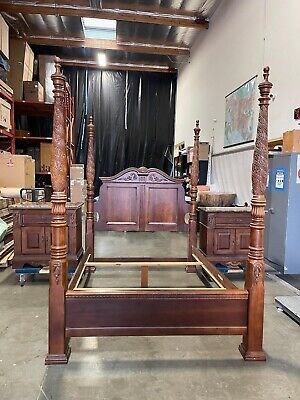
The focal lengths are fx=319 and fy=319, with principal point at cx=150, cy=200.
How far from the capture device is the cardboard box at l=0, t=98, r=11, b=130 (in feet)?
18.4

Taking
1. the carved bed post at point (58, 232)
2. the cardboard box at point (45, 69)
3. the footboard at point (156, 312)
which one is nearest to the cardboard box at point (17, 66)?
the cardboard box at point (45, 69)

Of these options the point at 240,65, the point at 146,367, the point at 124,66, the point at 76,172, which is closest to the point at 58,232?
the point at 146,367

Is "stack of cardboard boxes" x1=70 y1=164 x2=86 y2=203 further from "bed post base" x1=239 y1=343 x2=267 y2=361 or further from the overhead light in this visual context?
"bed post base" x1=239 y1=343 x2=267 y2=361

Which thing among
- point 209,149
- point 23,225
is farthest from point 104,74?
point 23,225

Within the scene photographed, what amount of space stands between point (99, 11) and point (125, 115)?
3670mm

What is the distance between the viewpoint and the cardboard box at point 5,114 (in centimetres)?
560

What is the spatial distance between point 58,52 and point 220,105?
5415 millimetres

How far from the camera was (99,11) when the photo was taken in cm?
623

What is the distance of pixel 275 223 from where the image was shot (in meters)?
3.57

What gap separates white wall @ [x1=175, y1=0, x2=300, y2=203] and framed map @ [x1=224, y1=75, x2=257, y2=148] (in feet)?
0.51

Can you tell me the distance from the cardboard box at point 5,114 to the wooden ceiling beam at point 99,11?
1962 millimetres

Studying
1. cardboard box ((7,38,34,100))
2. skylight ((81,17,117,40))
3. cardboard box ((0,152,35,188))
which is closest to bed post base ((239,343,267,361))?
cardboard box ((0,152,35,188))

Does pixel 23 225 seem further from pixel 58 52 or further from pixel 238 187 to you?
pixel 58 52

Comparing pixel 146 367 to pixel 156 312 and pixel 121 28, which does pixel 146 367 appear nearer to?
pixel 156 312
